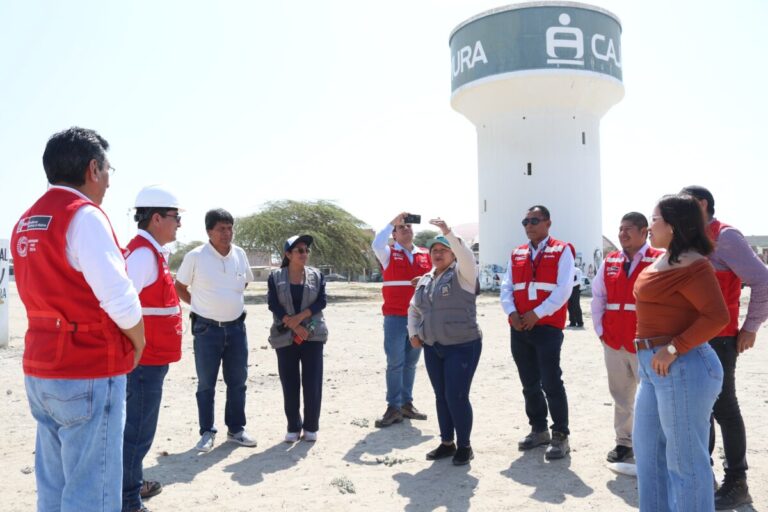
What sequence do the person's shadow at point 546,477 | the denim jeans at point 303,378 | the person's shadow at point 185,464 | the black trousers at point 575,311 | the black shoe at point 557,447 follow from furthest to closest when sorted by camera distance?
the black trousers at point 575,311, the denim jeans at point 303,378, the black shoe at point 557,447, the person's shadow at point 185,464, the person's shadow at point 546,477

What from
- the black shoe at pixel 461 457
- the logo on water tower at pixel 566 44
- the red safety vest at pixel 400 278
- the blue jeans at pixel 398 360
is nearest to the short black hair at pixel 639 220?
the black shoe at pixel 461 457

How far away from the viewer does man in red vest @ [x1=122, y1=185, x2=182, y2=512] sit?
4.00 meters

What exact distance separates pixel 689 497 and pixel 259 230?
29743mm

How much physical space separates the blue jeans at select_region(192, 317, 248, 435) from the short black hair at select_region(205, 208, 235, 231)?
86cm

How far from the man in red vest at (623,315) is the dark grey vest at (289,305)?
2.47 metres

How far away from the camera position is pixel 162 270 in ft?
13.4

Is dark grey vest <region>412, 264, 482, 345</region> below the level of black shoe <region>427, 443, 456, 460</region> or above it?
above

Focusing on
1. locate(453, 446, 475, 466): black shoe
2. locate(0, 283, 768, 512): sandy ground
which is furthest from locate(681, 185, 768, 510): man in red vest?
locate(453, 446, 475, 466): black shoe

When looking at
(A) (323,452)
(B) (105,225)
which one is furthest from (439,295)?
(B) (105,225)

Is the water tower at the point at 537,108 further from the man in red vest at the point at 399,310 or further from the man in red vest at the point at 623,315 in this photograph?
the man in red vest at the point at 623,315

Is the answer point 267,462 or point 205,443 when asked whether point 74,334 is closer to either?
point 267,462

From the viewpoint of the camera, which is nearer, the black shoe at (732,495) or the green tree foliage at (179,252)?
the black shoe at (732,495)

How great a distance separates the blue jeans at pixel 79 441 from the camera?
2.65 metres

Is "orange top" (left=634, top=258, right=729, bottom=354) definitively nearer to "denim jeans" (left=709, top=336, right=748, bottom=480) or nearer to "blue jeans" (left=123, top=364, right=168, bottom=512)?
"denim jeans" (left=709, top=336, right=748, bottom=480)
